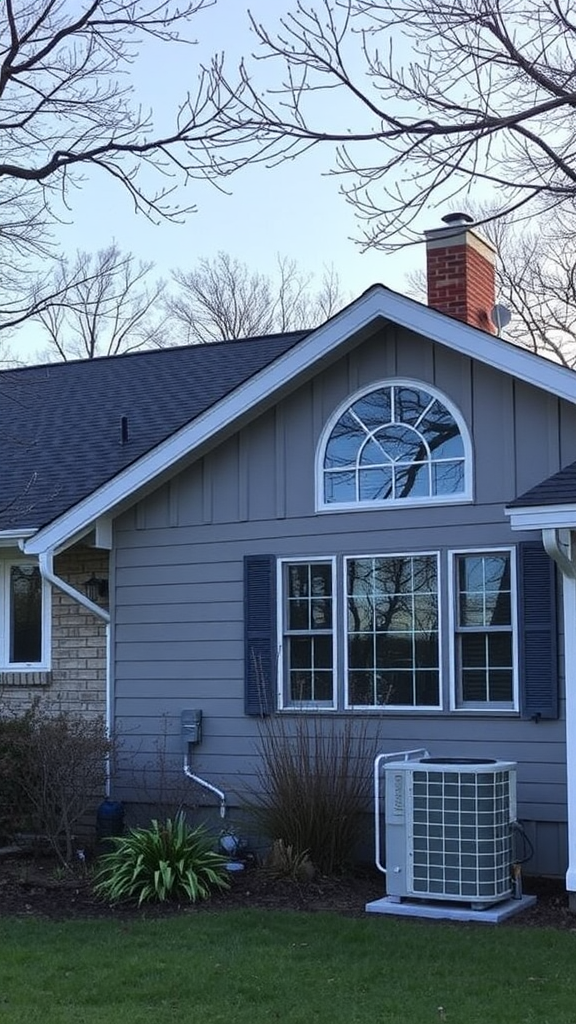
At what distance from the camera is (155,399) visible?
13.7 metres

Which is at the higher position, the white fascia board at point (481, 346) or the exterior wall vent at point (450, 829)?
the white fascia board at point (481, 346)

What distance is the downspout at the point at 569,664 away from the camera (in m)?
7.97

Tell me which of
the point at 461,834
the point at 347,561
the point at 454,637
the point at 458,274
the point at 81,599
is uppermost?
the point at 458,274

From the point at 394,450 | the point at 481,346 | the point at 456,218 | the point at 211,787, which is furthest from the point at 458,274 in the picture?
the point at 211,787

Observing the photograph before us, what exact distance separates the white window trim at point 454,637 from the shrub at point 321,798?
0.79m

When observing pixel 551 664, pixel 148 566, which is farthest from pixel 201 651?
pixel 551 664

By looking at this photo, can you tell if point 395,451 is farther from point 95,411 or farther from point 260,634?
point 95,411

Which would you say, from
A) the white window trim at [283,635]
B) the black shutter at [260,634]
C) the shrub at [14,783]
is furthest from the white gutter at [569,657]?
the shrub at [14,783]

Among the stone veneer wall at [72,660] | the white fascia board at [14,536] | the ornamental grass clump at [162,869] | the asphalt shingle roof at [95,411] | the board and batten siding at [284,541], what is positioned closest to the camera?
the ornamental grass clump at [162,869]

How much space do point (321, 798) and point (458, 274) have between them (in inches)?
200

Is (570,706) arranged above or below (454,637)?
below

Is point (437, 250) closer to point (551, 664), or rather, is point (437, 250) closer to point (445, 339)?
point (445, 339)

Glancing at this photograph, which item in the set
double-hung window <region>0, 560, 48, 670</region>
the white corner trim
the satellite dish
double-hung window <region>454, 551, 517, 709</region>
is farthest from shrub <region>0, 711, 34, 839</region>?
the satellite dish

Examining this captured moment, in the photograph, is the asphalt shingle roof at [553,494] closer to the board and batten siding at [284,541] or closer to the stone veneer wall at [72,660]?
the board and batten siding at [284,541]
